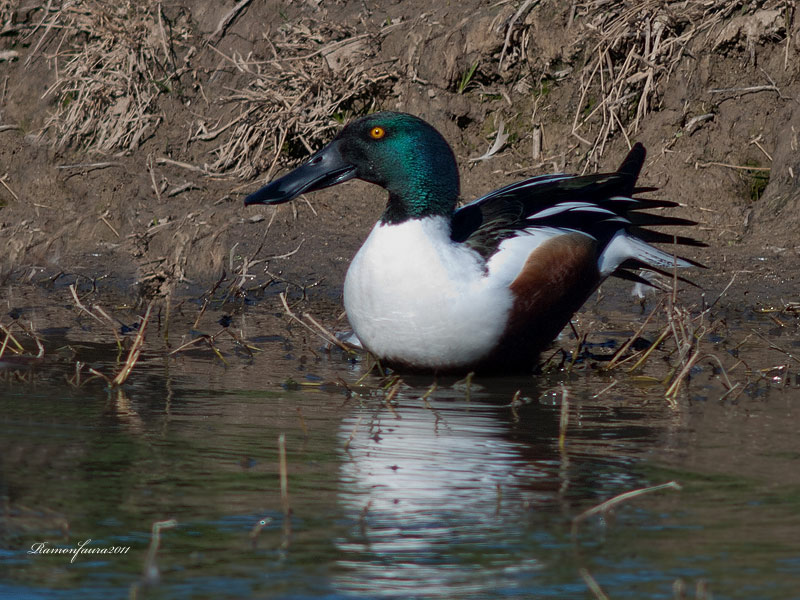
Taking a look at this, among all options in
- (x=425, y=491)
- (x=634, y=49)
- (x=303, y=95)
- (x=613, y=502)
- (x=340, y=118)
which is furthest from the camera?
Answer: (x=340, y=118)

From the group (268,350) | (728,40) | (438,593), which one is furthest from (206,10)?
(438,593)

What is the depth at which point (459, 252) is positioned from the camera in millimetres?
4340

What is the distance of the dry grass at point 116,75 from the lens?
8047 mm

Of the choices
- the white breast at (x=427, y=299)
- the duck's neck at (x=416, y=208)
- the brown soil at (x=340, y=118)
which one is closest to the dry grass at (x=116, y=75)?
the brown soil at (x=340, y=118)

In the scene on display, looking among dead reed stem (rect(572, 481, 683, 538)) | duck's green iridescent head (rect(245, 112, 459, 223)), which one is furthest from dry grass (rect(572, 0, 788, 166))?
dead reed stem (rect(572, 481, 683, 538))

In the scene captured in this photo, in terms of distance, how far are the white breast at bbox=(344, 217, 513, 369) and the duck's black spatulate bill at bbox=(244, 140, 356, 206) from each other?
46 cm

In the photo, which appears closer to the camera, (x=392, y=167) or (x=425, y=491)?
(x=425, y=491)

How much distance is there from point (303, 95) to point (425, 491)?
15.8 feet

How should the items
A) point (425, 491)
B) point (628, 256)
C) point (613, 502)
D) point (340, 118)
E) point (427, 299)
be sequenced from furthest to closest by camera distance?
point (340, 118), point (628, 256), point (427, 299), point (425, 491), point (613, 502)

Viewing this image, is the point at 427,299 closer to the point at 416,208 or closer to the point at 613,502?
the point at 416,208

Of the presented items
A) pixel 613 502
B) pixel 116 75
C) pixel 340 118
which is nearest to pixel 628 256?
pixel 613 502

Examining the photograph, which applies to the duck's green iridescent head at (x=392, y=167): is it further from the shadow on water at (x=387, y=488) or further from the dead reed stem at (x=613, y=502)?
the dead reed stem at (x=613, y=502)

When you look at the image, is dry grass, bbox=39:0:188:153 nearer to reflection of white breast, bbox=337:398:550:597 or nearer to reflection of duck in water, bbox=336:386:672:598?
reflection of duck in water, bbox=336:386:672:598

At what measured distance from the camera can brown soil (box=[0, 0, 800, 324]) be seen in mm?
6773
